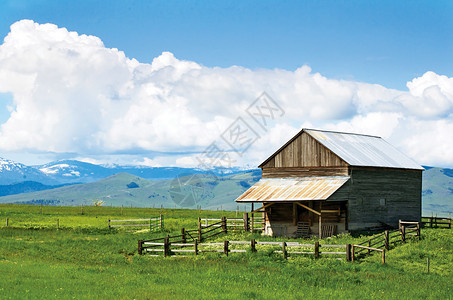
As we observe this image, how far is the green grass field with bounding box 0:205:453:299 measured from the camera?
23688 mm

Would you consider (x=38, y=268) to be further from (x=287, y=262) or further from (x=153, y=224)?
(x=153, y=224)

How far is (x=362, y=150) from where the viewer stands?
173 ft

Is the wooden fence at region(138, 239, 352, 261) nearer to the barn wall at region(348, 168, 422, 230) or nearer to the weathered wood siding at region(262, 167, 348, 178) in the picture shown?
the barn wall at region(348, 168, 422, 230)

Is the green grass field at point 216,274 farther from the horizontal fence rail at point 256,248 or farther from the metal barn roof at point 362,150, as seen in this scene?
the metal barn roof at point 362,150

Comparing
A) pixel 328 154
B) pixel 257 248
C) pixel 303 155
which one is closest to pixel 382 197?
pixel 328 154

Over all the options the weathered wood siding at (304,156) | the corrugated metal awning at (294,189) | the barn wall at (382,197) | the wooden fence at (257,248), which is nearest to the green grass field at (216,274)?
the wooden fence at (257,248)

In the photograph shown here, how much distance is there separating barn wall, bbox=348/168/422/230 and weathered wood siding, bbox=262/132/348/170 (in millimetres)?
2518

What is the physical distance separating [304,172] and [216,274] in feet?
77.1

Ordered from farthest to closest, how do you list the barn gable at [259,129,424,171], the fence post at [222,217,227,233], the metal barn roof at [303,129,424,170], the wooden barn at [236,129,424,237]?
the fence post at [222,217,227,233], the metal barn roof at [303,129,424,170], the barn gable at [259,129,424,171], the wooden barn at [236,129,424,237]

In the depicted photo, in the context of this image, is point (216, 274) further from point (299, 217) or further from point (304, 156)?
point (304, 156)

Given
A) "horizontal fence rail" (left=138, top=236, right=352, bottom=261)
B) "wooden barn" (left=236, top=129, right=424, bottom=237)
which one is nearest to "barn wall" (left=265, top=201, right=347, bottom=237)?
"wooden barn" (left=236, top=129, right=424, bottom=237)

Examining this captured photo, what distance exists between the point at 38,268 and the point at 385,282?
720 inches

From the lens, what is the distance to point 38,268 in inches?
1177

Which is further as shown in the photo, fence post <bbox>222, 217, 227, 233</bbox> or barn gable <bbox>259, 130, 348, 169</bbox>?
fence post <bbox>222, 217, 227, 233</bbox>
